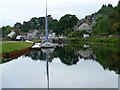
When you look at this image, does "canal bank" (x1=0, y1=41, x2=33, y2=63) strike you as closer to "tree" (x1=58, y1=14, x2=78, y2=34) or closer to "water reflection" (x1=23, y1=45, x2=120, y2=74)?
"water reflection" (x1=23, y1=45, x2=120, y2=74)

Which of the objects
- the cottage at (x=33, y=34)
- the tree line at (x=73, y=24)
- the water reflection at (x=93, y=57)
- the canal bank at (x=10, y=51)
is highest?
the tree line at (x=73, y=24)

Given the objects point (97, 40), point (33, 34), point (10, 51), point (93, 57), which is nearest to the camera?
point (10, 51)

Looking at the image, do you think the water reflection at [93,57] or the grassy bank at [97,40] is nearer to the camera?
the water reflection at [93,57]

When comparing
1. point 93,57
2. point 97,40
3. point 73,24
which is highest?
point 73,24

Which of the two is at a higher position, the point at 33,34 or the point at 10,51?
the point at 33,34

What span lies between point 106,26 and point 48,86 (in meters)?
64.4

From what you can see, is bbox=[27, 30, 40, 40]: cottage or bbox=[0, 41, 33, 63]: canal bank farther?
bbox=[27, 30, 40, 40]: cottage

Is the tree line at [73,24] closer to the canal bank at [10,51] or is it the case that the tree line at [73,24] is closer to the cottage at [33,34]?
the cottage at [33,34]

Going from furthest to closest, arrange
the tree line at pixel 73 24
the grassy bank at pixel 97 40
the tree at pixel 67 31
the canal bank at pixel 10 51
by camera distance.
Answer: the tree at pixel 67 31
the tree line at pixel 73 24
the grassy bank at pixel 97 40
the canal bank at pixel 10 51

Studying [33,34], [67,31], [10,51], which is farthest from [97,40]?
[33,34]

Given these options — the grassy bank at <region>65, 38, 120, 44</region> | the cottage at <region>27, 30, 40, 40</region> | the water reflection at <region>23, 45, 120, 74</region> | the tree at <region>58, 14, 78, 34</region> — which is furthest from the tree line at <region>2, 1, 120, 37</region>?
the water reflection at <region>23, 45, 120, 74</region>

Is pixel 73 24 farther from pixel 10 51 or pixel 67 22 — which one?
pixel 10 51

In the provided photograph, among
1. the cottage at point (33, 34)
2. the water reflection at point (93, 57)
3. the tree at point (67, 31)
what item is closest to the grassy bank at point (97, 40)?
the tree at point (67, 31)

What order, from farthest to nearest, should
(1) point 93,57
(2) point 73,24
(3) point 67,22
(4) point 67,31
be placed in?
(2) point 73,24 → (3) point 67,22 → (4) point 67,31 → (1) point 93,57
